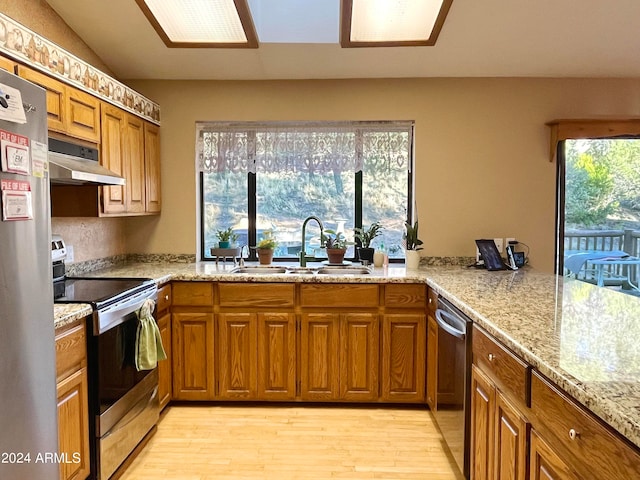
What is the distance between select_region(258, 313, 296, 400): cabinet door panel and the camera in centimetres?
286

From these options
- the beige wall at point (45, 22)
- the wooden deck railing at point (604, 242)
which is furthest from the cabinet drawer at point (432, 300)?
the beige wall at point (45, 22)

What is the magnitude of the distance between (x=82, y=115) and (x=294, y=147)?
5.17 ft

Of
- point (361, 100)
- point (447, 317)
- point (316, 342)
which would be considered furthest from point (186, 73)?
point (447, 317)

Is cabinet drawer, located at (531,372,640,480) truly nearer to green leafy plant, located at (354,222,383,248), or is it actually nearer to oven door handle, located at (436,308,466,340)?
oven door handle, located at (436,308,466,340)

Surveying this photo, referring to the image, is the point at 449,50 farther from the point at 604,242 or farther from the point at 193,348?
the point at 193,348

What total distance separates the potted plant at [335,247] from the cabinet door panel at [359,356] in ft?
2.07

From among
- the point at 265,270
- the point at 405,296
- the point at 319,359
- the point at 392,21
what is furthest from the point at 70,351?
the point at 392,21

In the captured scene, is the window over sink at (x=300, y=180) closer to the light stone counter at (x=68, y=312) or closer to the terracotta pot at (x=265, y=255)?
the terracotta pot at (x=265, y=255)

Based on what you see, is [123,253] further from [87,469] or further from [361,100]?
[361,100]

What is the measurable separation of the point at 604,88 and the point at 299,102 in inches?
92.7

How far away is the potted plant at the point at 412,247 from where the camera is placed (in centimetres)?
319

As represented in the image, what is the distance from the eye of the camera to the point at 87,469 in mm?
1905

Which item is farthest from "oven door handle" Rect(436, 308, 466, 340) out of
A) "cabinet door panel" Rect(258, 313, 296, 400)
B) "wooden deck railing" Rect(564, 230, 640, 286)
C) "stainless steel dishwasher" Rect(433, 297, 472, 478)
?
"wooden deck railing" Rect(564, 230, 640, 286)

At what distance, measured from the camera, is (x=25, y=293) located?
1408mm
